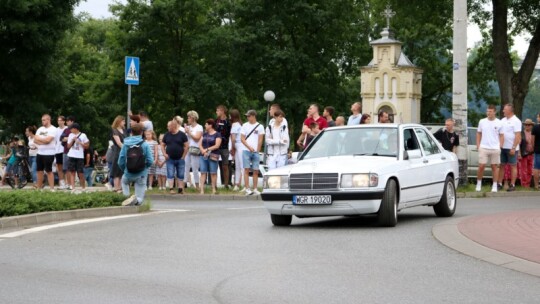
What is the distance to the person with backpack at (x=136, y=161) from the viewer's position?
18.6m

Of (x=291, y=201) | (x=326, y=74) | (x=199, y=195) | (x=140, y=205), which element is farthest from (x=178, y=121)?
(x=326, y=74)

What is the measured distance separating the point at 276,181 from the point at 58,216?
3580 millimetres

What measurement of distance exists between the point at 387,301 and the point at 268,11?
54408 mm

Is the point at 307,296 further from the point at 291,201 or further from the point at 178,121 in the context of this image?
the point at 178,121

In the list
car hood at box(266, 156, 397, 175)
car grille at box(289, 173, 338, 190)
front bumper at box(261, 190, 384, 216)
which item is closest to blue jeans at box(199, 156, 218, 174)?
car hood at box(266, 156, 397, 175)

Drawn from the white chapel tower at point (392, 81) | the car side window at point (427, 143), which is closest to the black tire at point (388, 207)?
the car side window at point (427, 143)

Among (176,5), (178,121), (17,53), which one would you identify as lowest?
(178,121)

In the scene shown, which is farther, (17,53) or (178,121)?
(17,53)

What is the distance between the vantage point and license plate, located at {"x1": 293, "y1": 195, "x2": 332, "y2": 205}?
14453 millimetres

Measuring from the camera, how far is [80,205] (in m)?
→ 17.3

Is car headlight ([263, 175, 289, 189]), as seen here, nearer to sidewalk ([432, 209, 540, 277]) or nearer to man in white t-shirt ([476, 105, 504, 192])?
sidewalk ([432, 209, 540, 277])

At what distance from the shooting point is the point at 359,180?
14.4 meters

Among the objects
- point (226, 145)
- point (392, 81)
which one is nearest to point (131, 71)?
point (226, 145)

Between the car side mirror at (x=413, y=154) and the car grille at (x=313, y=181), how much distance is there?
1498 mm
